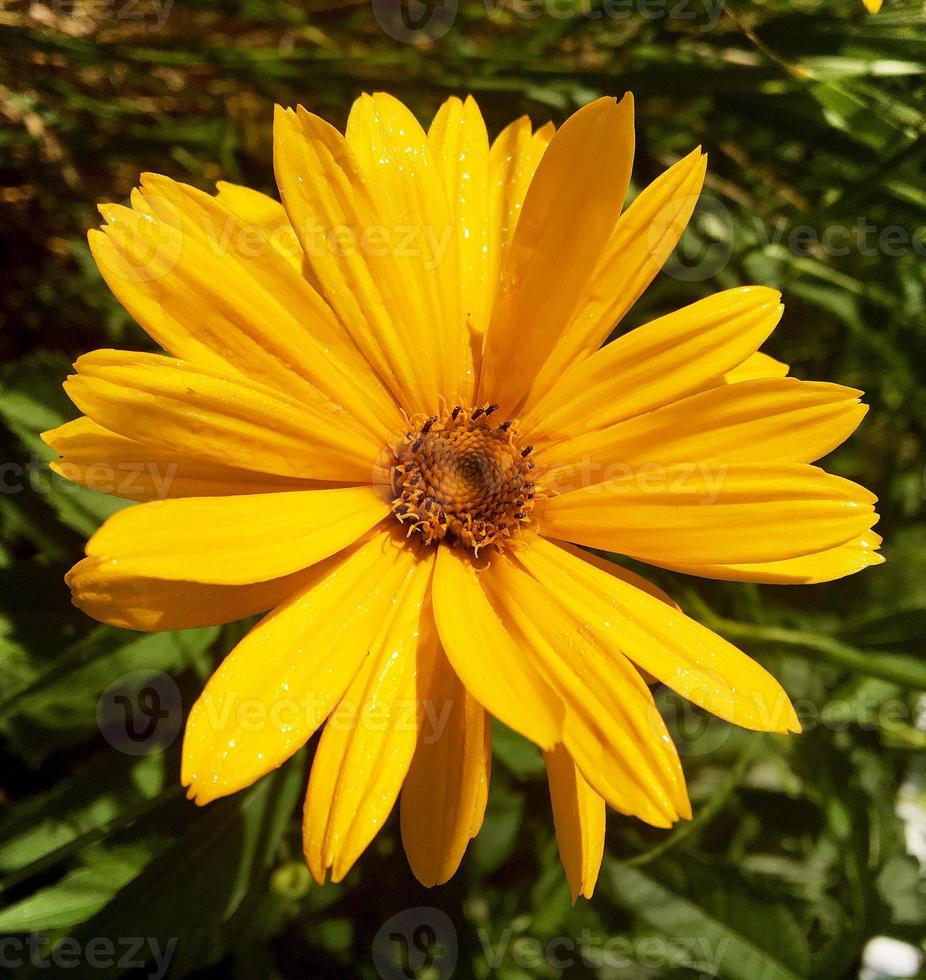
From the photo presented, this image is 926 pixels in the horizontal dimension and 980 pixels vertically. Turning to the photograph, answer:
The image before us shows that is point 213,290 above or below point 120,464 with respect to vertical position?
above

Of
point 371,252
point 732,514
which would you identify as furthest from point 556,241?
point 732,514

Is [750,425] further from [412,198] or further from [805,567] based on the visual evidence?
[412,198]

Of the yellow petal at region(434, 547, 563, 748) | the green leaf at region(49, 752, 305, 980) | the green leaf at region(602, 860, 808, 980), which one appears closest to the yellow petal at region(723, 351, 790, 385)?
the yellow petal at region(434, 547, 563, 748)

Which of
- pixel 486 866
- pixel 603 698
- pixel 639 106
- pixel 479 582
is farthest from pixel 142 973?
pixel 639 106

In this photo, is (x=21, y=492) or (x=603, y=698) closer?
(x=603, y=698)

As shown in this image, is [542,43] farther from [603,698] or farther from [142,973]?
[142,973]

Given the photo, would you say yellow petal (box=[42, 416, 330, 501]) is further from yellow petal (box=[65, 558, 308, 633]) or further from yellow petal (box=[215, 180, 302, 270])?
yellow petal (box=[215, 180, 302, 270])

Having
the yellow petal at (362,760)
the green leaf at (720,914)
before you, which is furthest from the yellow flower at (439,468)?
the green leaf at (720,914)
